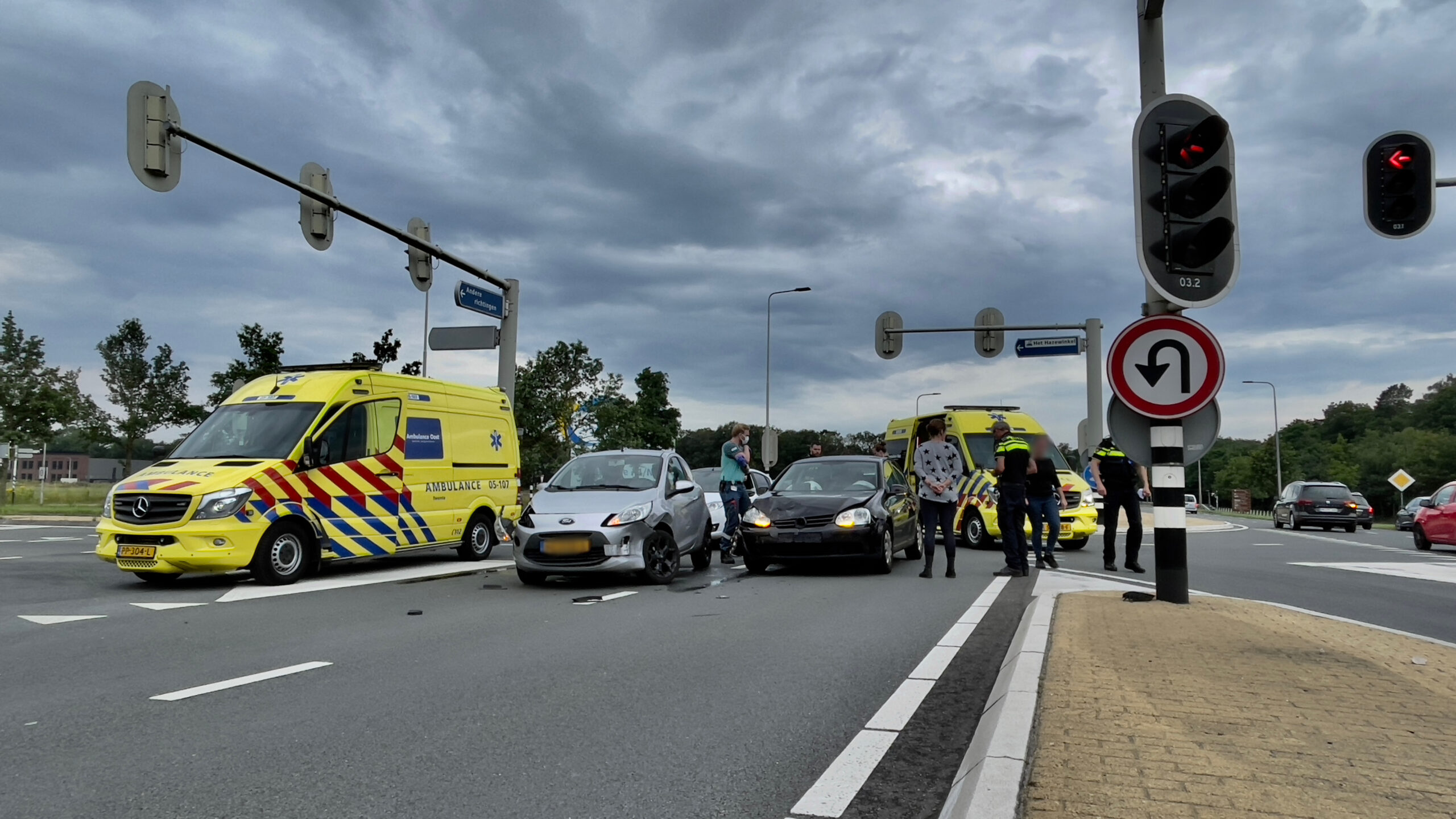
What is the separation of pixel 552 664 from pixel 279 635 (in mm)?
2505

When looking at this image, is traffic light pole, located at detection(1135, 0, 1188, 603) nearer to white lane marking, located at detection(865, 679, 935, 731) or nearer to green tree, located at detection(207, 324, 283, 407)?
white lane marking, located at detection(865, 679, 935, 731)

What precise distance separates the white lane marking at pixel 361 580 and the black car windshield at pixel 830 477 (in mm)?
4048

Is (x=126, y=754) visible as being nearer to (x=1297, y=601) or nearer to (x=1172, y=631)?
(x=1172, y=631)

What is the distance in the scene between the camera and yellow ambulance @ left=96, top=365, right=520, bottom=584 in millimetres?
10109

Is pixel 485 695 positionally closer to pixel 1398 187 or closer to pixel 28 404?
pixel 1398 187

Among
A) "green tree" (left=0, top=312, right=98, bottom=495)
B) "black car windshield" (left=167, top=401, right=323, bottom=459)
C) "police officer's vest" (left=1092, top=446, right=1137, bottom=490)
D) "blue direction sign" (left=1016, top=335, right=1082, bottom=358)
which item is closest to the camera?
"black car windshield" (left=167, top=401, right=323, bottom=459)

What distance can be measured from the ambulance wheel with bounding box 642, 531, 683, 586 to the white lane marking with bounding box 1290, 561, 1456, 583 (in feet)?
31.5

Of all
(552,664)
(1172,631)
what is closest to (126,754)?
(552,664)

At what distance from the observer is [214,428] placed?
11.5 m

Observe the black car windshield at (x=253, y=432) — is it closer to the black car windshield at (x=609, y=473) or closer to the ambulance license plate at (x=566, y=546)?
the black car windshield at (x=609, y=473)

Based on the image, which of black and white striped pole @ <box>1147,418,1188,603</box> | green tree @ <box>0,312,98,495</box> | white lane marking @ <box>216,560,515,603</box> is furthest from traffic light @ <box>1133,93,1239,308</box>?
green tree @ <box>0,312,98,495</box>

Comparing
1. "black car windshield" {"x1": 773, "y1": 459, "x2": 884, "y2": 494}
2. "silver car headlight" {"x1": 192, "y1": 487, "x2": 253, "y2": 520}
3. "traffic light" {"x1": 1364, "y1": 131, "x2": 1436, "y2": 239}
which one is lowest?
"silver car headlight" {"x1": 192, "y1": 487, "x2": 253, "y2": 520}

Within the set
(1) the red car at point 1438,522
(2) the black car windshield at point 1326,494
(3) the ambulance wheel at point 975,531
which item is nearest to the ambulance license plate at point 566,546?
(3) the ambulance wheel at point 975,531

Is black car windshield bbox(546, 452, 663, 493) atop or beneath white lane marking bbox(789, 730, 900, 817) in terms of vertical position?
atop
